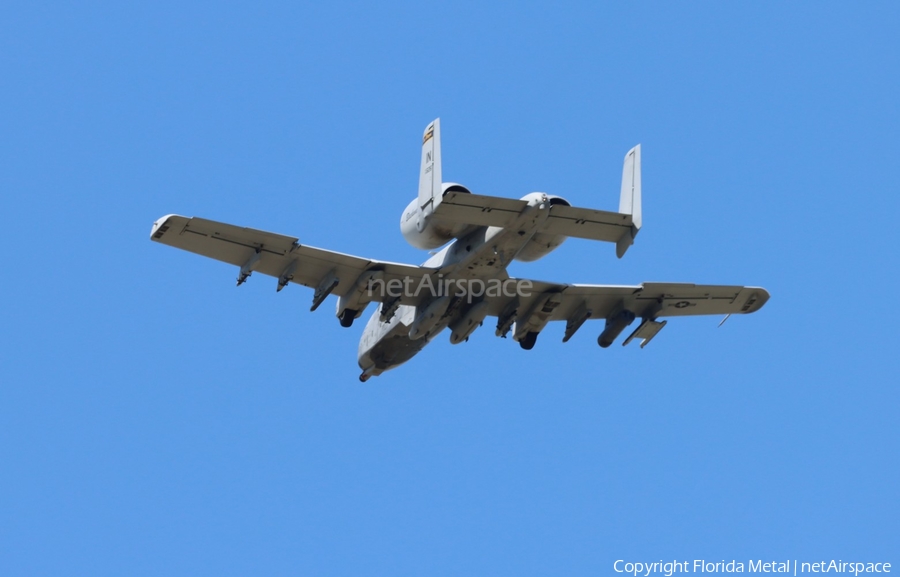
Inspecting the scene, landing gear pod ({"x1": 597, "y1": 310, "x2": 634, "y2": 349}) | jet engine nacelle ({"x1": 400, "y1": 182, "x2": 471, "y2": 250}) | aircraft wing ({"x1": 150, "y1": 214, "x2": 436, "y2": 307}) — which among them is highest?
landing gear pod ({"x1": 597, "y1": 310, "x2": 634, "y2": 349})

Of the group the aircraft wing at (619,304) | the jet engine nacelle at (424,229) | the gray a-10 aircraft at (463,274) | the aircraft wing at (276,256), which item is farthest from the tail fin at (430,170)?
the aircraft wing at (619,304)

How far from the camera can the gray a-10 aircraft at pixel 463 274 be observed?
85.7 ft

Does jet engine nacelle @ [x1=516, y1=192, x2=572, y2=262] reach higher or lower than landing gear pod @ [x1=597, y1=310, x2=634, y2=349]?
lower

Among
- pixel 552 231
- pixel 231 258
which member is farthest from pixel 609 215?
pixel 231 258

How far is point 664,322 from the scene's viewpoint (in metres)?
33.2

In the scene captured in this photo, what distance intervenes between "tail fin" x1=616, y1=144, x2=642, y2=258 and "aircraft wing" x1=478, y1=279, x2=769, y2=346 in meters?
5.06

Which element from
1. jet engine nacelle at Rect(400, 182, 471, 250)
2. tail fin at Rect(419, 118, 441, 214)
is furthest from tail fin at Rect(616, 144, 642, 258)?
tail fin at Rect(419, 118, 441, 214)

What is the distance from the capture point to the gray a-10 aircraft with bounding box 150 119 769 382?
26.1 metres

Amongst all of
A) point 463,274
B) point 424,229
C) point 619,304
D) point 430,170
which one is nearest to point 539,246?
point 463,274

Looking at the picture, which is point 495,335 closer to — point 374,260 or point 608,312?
point 608,312

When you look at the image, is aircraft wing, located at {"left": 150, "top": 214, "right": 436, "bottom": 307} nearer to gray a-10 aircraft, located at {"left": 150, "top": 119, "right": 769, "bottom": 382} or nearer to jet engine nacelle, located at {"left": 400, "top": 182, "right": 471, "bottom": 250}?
gray a-10 aircraft, located at {"left": 150, "top": 119, "right": 769, "bottom": 382}

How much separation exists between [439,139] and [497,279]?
4941 millimetres

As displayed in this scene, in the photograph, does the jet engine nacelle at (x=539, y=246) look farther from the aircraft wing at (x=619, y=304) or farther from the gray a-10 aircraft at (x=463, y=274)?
the aircraft wing at (x=619, y=304)

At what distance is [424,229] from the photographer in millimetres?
27203
